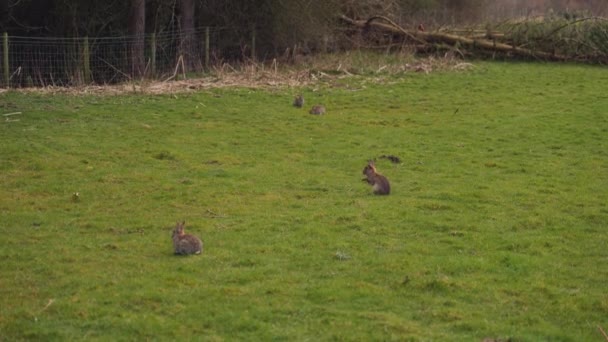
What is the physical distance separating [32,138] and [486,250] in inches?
429

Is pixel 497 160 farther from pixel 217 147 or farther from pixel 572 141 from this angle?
pixel 217 147

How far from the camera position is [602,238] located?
493 inches

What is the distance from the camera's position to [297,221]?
43.2ft

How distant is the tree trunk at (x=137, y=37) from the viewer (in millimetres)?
28984

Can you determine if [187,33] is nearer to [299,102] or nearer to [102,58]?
[102,58]

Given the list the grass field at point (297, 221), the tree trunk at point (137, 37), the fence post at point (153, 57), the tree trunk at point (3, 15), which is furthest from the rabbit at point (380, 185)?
the tree trunk at point (3, 15)

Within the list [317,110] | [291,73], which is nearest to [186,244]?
[317,110]

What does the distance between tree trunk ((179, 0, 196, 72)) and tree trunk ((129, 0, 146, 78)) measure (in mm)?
1447

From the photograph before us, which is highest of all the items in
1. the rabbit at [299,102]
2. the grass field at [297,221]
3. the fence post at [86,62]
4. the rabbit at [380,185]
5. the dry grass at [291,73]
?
the fence post at [86,62]

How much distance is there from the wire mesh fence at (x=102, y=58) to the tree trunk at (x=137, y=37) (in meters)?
0.04

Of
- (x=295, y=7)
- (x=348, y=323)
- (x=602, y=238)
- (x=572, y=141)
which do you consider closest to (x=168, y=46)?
(x=295, y=7)

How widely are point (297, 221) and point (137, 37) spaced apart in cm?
1789

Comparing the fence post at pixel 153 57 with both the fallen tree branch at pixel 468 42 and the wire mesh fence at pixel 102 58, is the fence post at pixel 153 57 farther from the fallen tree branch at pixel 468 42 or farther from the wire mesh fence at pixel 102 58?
the fallen tree branch at pixel 468 42

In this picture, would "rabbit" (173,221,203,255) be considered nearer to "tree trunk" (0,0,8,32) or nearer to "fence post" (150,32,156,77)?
"fence post" (150,32,156,77)
